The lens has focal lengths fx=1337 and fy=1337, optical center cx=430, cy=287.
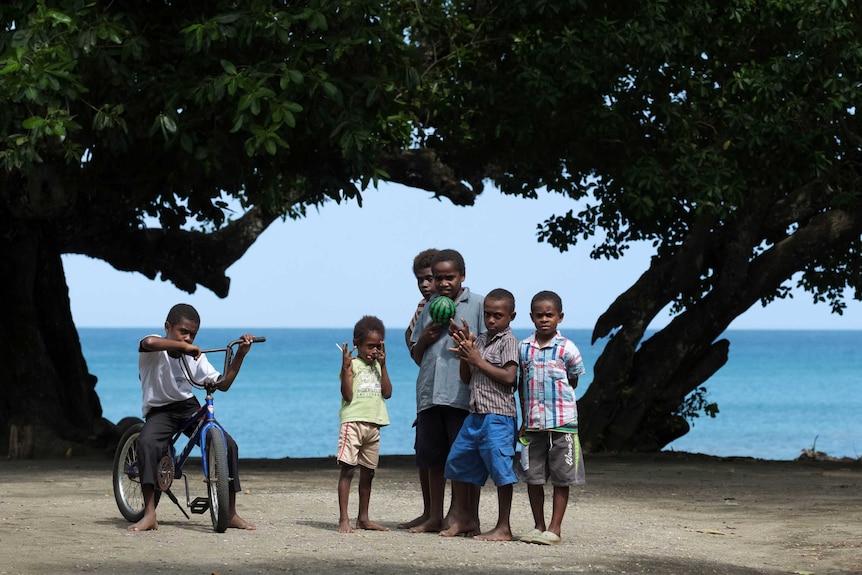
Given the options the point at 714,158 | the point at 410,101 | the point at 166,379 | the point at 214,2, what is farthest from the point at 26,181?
the point at 714,158

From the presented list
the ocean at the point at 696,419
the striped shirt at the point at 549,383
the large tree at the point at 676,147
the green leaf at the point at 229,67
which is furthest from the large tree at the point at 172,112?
the ocean at the point at 696,419

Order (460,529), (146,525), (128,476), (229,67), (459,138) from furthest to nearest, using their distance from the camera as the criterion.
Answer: (459,138), (229,67), (128,476), (146,525), (460,529)

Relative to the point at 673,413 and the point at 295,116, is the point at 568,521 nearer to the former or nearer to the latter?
the point at 295,116

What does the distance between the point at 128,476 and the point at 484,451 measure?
2.50 meters

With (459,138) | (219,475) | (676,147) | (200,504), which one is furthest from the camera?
(459,138)

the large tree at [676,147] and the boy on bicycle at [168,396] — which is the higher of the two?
the large tree at [676,147]

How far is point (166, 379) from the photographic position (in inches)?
336

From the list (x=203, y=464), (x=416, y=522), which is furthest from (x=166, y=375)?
(x=416, y=522)

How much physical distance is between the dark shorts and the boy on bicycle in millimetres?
1179

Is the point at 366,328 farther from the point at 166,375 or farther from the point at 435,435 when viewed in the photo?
the point at 166,375

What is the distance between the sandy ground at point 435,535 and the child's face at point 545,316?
1.31 metres

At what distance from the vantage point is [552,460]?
8062 mm

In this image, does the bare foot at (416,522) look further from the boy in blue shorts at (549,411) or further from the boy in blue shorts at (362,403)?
the boy in blue shorts at (549,411)

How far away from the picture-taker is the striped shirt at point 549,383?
808 cm
